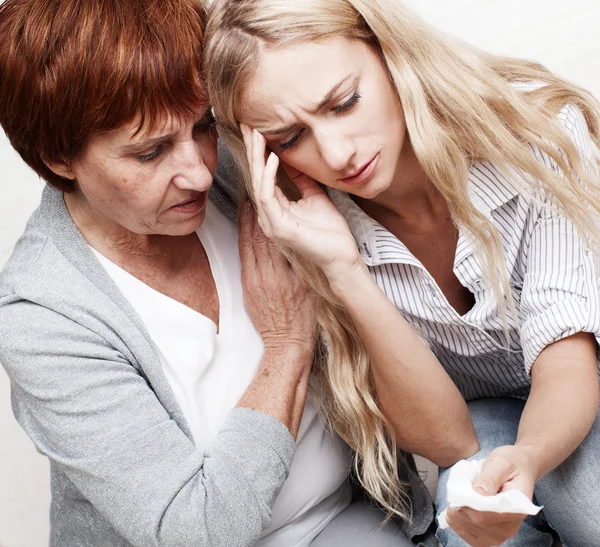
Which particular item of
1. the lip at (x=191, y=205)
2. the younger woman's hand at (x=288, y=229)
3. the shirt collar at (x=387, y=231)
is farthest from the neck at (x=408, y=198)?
the lip at (x=191, y=205)

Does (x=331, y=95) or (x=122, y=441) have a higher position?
(x=331, y=95)

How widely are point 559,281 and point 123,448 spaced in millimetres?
878

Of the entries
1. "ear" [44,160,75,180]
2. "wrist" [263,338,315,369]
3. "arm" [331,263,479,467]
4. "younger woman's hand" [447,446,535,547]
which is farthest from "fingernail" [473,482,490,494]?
"ear" [44,160,75,180]

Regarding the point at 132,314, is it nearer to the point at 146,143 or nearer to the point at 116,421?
the point at 116,421

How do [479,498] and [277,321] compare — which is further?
[277,321]

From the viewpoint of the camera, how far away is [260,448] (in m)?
1.78

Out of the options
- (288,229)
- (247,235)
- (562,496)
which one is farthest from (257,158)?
(562,496)

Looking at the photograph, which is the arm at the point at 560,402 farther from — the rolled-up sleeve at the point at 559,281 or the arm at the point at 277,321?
the arm at the point at 277,321

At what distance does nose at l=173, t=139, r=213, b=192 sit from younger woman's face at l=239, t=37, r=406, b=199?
0.12 metres

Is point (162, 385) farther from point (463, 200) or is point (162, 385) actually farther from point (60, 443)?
point (463, 200)

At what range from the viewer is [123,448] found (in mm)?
1697

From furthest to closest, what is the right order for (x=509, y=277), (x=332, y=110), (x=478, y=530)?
(x=509, y=277) → (x=332, y=110) → (x=478, y=530)

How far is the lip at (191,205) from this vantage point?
5.91 ft

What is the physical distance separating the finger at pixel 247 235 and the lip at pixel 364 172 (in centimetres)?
31
